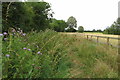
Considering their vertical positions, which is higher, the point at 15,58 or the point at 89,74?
the point at 15,58

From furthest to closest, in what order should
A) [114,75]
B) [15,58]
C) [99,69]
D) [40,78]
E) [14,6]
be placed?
[14,6], [99,69], [114,75], [40,78], [15,58]

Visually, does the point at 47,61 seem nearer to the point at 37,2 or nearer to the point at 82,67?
the point at 82,67

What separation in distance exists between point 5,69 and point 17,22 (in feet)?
25.6

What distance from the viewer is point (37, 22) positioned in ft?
72.0

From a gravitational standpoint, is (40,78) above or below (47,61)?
below

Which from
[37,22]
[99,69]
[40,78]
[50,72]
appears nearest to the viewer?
[40,78]

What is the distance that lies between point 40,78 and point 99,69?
180 cm

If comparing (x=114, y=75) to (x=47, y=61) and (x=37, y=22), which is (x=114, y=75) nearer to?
Result: (x=47, y=61)

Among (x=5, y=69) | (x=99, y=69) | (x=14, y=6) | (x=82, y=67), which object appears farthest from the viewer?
(x=14, y=6)

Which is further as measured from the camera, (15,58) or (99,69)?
(99,69)

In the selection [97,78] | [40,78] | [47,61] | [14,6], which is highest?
[14,6]

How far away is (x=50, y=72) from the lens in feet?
9.70

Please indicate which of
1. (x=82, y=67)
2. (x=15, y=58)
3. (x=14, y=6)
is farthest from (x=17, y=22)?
(x=15, y=58)

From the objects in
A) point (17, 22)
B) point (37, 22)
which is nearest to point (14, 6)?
point (17, 22)
